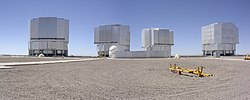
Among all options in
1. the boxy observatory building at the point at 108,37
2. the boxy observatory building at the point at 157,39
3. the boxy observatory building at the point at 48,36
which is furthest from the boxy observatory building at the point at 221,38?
the boxy observatory building at the point at 48,36

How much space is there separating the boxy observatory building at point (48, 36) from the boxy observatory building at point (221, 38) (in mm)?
45059

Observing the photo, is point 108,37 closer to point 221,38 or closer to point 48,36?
point 48,36

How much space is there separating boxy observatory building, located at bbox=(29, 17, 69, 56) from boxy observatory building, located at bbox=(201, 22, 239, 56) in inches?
1774

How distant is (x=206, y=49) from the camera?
7956 cm

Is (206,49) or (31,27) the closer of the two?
(31,27)

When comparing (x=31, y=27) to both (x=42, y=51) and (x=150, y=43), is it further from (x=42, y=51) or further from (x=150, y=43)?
(x=150, y=43)

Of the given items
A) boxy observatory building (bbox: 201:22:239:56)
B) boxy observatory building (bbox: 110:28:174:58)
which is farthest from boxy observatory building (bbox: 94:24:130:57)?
boxy observatory building (bbox: 201:22:239:56)

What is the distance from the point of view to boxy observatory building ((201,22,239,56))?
238 ft

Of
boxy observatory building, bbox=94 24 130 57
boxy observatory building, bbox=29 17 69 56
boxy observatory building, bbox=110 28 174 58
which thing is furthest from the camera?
boxy observatory building, bbox=110 28 174 58

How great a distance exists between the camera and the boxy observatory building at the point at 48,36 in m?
71.1

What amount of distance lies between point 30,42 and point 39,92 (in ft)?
237

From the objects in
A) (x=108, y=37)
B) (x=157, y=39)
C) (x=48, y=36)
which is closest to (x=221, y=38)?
(x=157, y=39)

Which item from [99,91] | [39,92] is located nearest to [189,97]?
[99,91]

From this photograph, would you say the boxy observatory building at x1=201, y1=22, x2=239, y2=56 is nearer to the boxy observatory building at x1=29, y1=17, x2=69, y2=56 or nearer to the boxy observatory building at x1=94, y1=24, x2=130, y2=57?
the boxy observatory building at x1=94, y1=24, x2=130, y2=57
